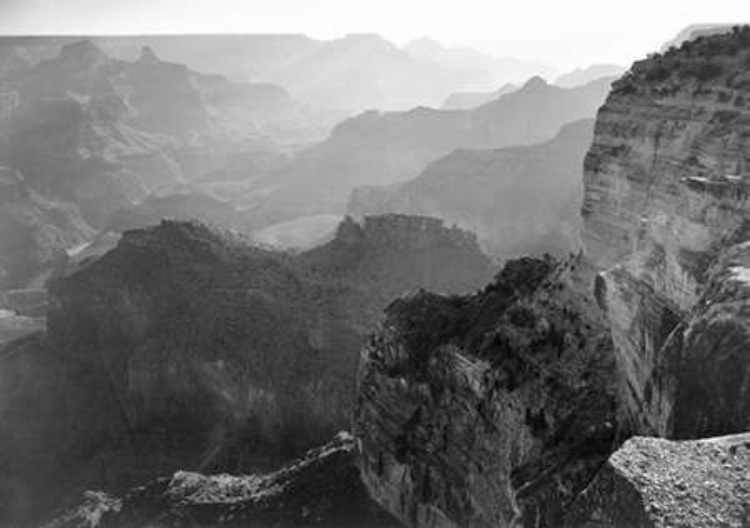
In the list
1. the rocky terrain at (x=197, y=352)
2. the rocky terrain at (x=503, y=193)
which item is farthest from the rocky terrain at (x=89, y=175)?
the rocky terrain at (x=197, y=352)

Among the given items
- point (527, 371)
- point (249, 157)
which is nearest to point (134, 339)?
point (527, 371)

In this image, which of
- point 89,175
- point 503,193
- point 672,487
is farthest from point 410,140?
point 672,487

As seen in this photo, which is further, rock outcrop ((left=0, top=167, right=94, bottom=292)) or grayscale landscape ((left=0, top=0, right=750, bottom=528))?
rock outcrop ((left=0, top=167, right=94, bottom=292))

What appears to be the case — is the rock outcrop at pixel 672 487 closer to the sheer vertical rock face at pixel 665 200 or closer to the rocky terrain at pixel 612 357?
the rocky terrain at pixel 612 357

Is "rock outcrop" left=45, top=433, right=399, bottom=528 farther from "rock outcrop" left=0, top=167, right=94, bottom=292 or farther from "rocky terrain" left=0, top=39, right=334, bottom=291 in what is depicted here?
"rocky terrain" left=0, top=39, right=334, bottom=291

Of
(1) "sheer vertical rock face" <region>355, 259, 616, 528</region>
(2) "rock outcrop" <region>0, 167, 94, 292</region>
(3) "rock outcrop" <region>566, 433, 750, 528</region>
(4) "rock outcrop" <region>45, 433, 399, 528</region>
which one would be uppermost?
(3) "rock outcrop" <region>566, 433, 750, 528</region>

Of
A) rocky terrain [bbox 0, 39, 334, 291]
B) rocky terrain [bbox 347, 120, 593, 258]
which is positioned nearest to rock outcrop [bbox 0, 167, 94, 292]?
rocky terrain [bbox 0, 39, 334, 291]
